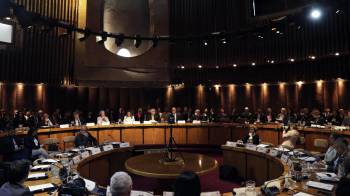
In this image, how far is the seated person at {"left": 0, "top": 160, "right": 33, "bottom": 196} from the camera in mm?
2639

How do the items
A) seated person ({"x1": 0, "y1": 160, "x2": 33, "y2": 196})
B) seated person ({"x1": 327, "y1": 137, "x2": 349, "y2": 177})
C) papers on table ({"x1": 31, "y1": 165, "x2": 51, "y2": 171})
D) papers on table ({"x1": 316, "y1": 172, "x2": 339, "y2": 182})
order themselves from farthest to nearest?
papers on table ({"x1": 31, "y1": 165, "x2": 51, "y2": 171})
seated person ({"x1": 327, "y1": 137, "x2": 349, "y2": 177})
papers on table ({"x1": 316, "y1": 172, "x2": 339, "y2": 182})
seated person ({"x1": 0, "y1": 160, "x2": 33, "y2": 196})

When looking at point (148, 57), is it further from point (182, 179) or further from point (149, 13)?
point (182, 179)

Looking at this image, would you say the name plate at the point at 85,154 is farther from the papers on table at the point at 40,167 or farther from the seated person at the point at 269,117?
the seated person at the point at 269,117

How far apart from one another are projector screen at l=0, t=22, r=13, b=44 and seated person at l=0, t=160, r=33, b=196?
7.74 metres

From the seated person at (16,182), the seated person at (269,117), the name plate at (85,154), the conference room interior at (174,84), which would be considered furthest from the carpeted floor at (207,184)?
the seated person at (269,117)

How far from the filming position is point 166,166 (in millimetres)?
5176

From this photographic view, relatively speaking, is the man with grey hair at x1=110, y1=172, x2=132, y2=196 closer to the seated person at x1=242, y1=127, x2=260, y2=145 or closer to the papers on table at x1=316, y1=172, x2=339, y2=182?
the papers on table at x1=316, y1=172, x2=339, y2=182

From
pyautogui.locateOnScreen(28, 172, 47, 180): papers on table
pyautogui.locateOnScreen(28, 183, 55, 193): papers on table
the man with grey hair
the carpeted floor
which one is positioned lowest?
the carpeted floor

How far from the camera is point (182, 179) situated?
2.16m

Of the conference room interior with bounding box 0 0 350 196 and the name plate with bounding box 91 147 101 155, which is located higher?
the conference room interior with bounding box 0 0 350 196

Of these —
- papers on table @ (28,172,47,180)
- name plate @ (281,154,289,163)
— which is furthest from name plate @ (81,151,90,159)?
name plate @ (281,154,289,163)

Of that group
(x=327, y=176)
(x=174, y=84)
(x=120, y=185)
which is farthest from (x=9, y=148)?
(x=174, y=84)

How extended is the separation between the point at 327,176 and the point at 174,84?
10390 mm

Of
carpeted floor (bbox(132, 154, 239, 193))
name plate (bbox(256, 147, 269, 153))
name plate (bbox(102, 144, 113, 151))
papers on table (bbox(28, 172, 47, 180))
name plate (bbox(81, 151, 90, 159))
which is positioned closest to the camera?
papers on table (bbox(28, 172, 47, 180))
